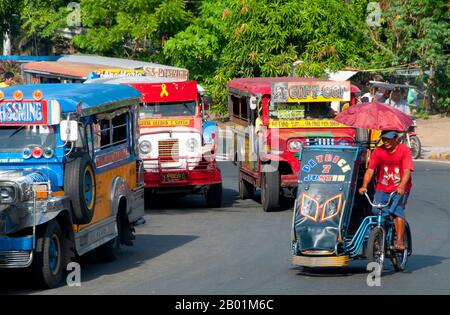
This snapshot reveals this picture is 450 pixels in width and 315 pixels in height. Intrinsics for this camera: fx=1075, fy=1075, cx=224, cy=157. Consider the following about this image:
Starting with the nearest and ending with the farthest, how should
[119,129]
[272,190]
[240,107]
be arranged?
[119,129] < [272,190] < [240,107]

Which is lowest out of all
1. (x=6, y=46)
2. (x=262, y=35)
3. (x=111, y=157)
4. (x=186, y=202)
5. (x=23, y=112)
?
(x=186, y=202)

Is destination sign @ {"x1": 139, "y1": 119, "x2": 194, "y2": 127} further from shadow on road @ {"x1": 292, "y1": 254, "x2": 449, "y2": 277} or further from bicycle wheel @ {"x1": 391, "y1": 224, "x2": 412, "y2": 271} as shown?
bicycle wheel @ {"x1": 391, "y1": 224, "x2": 412, "y2": 271}

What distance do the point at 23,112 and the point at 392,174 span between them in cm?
427

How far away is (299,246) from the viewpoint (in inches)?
477

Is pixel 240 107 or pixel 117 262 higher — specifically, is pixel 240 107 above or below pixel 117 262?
above

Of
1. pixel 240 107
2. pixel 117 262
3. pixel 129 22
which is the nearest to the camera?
pixel 117 262

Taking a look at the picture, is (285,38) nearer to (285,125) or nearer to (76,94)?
(285,125)

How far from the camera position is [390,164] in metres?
12.2

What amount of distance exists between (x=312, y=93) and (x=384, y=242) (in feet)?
24.8

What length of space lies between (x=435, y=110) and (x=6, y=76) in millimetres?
18494

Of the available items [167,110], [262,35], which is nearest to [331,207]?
[167,110]
